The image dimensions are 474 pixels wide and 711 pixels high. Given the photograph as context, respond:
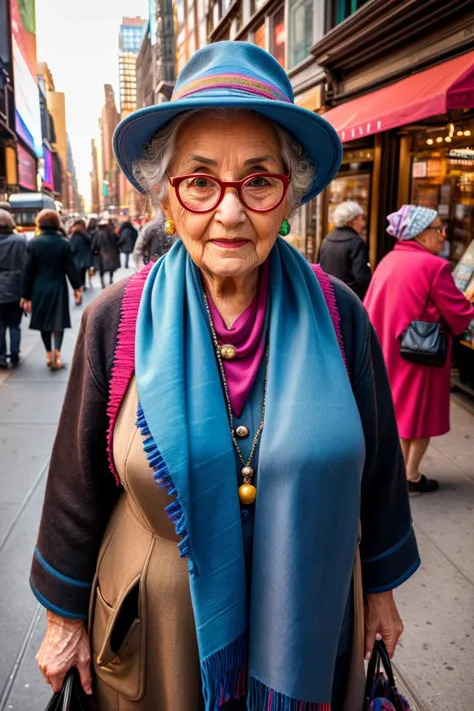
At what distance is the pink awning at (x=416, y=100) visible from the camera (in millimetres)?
5305

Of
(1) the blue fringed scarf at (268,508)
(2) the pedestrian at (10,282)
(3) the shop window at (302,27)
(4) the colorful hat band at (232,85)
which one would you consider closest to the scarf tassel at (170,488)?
(1) the blue fringed scarf at (268,508)

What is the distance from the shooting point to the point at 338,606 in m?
1.48

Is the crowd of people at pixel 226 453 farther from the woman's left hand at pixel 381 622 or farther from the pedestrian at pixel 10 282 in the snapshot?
the pedestrian at pixel 10 282

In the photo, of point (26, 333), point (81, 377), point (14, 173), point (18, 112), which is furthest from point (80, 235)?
point (18, 112)

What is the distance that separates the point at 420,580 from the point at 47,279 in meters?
6.17

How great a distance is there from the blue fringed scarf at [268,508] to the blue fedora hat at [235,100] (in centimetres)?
46

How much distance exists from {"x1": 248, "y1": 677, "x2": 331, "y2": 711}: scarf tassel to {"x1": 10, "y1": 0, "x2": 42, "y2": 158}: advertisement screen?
61.7 m

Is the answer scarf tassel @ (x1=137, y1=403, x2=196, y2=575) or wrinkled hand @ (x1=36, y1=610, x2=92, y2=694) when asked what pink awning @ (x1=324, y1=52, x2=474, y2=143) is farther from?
wrinkled hand @ (x1=36, y1=610, x2=92, y2=694)

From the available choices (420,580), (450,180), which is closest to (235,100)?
(420,580)

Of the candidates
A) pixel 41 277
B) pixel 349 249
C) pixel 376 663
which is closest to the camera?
pixel 376 663

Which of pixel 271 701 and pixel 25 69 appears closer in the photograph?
pixel 271 701

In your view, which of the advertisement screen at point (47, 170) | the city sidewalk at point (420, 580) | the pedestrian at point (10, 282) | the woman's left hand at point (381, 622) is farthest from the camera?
the advertisement screen at point (47, 170)

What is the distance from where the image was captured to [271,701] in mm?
1442

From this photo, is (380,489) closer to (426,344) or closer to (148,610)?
(148,610)
